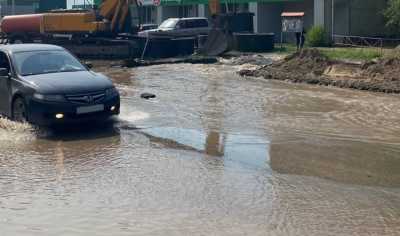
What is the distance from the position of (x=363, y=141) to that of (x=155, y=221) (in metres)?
5.57

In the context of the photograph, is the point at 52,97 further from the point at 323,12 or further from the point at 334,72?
the point at 323,12

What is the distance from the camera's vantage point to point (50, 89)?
11602 mm

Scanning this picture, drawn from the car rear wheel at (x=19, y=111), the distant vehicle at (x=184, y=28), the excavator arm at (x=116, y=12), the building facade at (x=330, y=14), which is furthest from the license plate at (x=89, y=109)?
the building facade at (x=330, y=14)

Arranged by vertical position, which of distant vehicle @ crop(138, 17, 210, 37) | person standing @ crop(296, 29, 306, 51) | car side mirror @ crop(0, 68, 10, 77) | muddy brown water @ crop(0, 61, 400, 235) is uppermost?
distant vehicle @ crop(138, 17, 210, 37)

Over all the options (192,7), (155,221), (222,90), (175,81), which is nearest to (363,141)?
(155,221)

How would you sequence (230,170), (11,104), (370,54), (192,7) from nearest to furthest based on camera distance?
(230,170), (11,104), (370,54), (192,7)

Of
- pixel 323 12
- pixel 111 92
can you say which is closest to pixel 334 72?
pixel 111 92

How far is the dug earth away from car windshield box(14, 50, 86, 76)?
962 cm

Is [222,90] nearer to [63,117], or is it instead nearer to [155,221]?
[63,117]

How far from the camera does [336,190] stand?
8.12 m

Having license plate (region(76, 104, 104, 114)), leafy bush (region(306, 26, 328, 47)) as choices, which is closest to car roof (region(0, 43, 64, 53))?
license plate (region(76, 104, 104, 114))

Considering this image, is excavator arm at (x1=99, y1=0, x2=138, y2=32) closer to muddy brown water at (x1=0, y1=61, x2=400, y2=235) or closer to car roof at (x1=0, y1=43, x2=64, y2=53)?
muddy brown water at (x1=0, y1=61, x2=400, y2=235)

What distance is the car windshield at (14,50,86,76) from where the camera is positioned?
41.0 feet

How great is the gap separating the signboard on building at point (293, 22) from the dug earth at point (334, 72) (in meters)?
9.59
